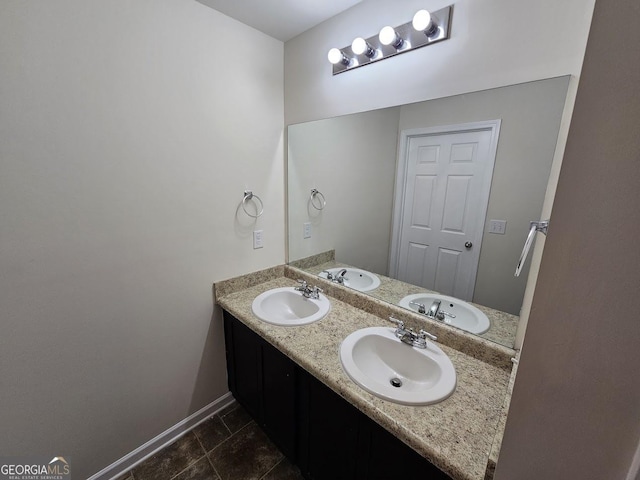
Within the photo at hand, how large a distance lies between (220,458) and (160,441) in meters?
0.37

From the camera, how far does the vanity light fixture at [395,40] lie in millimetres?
1016

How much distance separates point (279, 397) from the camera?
129 cm

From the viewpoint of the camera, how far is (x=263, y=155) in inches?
65.2

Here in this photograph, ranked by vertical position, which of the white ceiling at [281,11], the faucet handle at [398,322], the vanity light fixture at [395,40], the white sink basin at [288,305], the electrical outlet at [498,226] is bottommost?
the white sink basin at [288,305]

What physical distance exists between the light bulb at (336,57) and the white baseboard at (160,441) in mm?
2141

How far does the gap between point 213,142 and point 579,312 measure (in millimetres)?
1555

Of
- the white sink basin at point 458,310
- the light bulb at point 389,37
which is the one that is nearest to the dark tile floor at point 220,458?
the white sink basin at point 458,310

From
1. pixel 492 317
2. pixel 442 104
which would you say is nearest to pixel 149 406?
pixel 492 317

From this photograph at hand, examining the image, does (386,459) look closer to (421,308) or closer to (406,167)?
(421,308)

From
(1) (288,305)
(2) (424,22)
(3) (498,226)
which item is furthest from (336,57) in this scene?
(1) (288,305)

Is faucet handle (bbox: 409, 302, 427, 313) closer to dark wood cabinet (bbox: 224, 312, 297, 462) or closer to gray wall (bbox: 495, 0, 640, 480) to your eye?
dark wood cabinet (bbox: 224, 312, 297, 462)

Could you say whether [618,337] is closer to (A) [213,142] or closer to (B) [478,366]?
(B) [478,366]

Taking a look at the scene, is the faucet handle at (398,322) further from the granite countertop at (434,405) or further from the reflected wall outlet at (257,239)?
the reflected wall outlet at (257,239)

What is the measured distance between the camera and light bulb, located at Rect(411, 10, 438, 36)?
39.4 inches
